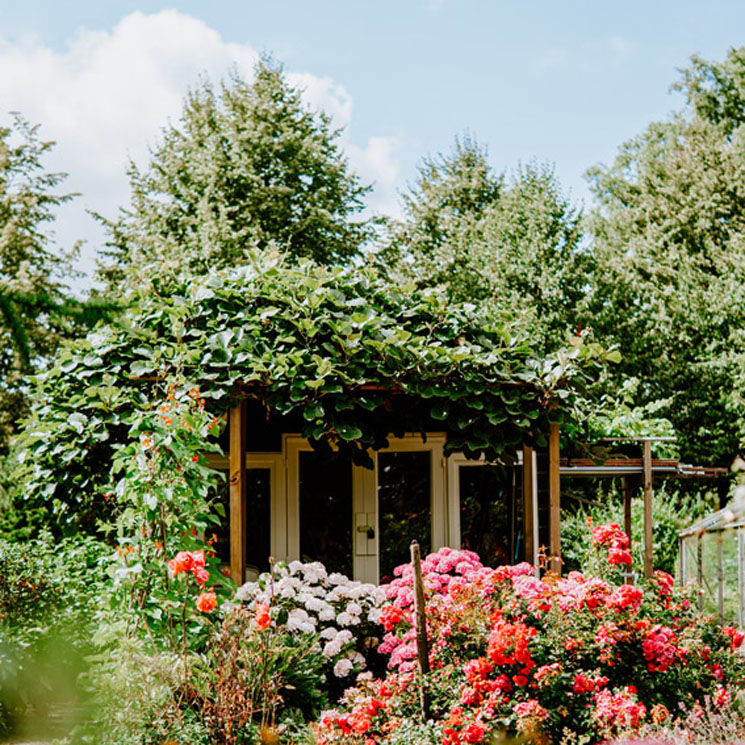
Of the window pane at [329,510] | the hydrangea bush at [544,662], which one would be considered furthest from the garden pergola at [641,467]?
the hydrangea bush at [544,662]

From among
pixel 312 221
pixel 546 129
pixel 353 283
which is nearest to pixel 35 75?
pixel 353 283

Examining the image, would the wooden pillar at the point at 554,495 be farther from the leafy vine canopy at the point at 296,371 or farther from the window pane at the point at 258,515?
the window pane at the point at 258,515

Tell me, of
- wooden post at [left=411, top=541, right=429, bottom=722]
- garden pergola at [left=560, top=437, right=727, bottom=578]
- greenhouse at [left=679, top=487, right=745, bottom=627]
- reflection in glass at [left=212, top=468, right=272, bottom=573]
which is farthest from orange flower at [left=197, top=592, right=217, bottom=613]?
greenhouse at [left=679, top=487, right=745, bottom=627]

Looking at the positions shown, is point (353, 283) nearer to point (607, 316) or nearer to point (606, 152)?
point (607, 316)

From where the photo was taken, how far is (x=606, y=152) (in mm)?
26422

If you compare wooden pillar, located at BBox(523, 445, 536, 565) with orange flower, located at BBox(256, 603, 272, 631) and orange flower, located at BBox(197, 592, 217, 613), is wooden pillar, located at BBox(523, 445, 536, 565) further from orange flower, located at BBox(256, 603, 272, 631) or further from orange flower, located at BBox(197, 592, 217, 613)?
orange flower, located at BBox(197, 592, 217, 613)

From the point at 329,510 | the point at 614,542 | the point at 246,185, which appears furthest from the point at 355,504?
the point at 246,185

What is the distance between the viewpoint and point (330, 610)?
20.6ft

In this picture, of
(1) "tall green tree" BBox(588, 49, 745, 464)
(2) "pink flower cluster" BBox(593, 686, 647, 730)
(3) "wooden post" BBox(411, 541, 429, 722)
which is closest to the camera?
(2) "pink flower cluster" BBox(593, 686, 647, 730)

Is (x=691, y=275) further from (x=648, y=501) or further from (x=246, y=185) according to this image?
(x=648, y=501)

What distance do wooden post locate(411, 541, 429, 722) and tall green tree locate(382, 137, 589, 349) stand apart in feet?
38.8

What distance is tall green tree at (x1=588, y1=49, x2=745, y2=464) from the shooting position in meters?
19.1

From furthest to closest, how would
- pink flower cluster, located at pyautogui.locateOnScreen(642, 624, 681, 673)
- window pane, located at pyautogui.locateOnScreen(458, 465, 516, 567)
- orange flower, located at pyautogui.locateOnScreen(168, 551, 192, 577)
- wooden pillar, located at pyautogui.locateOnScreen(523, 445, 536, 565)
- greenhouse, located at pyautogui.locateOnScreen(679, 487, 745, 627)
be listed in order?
greenhouse, located at pyautogui.locateOnScreen(679, 487, 745, 627) → window pane, located at pyautogui.locateOnScreen(458, 465, 516, 567) → wooden pillar, located at pyautogui.locateOnScreen(523, 445, 536, 565) → pink flower cluster, located at pyautogui.locateOnScreen(642, 624, 681, 673) → orange flower, located at pyautogui.locateOnScreen(168, 551, 192, 577)

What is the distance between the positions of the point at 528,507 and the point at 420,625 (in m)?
4.24
